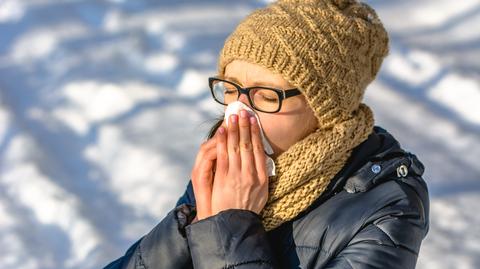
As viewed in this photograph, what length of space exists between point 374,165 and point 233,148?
1.18 feet

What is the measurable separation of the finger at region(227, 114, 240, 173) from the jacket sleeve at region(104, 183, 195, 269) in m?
0.24

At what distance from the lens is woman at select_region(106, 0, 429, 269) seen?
61.8 inches

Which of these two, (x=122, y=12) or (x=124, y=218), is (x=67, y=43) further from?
(x=124, y=218)

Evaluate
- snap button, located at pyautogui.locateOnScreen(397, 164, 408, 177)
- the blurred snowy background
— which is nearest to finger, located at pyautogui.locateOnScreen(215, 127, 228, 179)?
snap button, located at pyautogui.locateOnScreen(397, 164, 408, 177)

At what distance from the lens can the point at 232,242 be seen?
154cm

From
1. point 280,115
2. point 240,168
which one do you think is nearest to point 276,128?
point 280,115

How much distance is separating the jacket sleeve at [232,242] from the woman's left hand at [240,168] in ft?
0.11

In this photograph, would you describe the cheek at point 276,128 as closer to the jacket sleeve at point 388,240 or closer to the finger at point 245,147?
the finger at point 245,147

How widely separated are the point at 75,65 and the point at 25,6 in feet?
2.96

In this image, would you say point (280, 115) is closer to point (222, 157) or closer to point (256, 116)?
point (256, 116)

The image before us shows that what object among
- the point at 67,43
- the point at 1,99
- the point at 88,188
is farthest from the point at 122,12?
the point at 88,188

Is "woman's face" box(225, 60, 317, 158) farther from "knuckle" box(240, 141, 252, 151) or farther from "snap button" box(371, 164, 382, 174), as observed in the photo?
"snap button" box(371, 164, 382, 174)

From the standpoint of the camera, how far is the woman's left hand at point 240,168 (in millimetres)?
1597

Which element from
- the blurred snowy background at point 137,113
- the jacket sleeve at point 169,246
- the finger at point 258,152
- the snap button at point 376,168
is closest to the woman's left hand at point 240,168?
the finger at point 258,152
